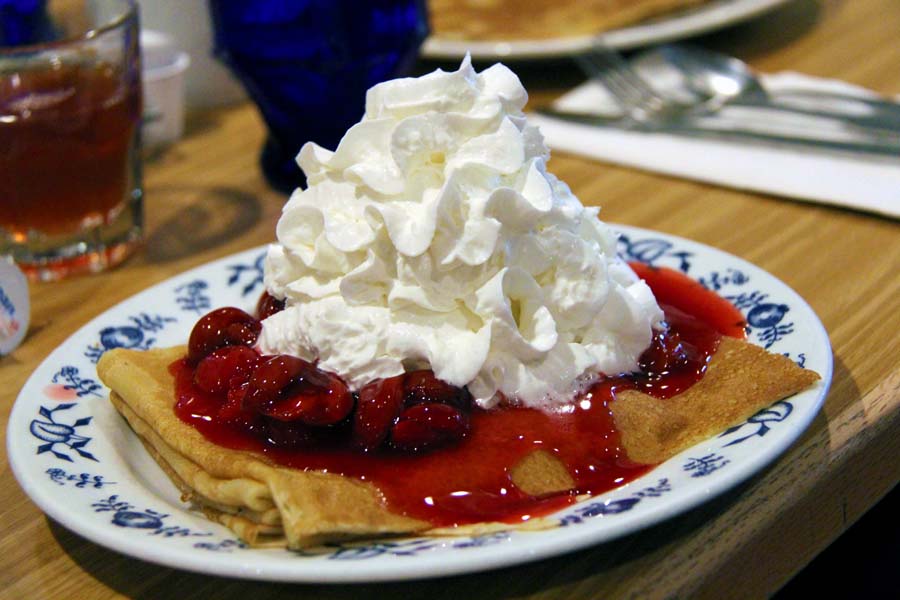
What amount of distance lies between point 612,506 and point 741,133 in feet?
4.00

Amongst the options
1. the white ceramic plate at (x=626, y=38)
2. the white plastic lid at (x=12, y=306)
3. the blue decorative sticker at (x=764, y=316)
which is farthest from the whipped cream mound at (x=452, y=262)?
the white ceramic plate at (x=626, y=38)

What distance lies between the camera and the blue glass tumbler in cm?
183

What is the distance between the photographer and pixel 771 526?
39.4 inches

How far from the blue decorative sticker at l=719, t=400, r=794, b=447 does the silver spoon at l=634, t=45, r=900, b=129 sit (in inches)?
41.4

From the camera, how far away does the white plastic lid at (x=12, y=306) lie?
1433mm

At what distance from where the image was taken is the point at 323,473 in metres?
0.97

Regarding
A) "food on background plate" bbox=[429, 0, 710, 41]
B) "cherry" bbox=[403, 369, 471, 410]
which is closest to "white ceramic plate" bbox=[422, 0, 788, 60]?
"food on background plate" bbox=[429, 0, 710, 41]

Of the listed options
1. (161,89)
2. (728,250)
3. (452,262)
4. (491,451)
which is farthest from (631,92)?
(491,451)

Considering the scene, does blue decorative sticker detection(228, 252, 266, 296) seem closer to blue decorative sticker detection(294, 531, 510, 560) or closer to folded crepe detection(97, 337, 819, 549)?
folded crepe detection(97, 337, 819, 549)

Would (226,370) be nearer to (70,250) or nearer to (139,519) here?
(139,519)

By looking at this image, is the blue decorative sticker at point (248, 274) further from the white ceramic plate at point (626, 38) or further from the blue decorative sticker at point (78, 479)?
the white ceramic plate at point (626, 38)

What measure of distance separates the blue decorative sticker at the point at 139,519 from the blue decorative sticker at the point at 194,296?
1.53 ft

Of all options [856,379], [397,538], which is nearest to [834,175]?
[856,379]

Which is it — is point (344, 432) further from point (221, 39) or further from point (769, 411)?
point (221, 39)
